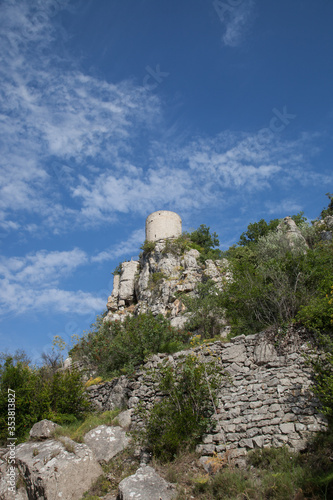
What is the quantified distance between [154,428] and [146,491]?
206 centimetres

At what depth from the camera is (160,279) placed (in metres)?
25.6

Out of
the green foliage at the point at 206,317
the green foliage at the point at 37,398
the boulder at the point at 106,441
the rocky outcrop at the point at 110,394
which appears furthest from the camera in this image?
the green foliage at the point at 206,317

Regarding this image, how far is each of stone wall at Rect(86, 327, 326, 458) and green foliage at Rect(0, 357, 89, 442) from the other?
2387mm

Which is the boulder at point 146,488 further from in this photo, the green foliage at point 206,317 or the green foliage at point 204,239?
the green foliage at point 204,239

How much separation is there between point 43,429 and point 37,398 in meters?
1.60

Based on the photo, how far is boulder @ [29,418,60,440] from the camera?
361 inches

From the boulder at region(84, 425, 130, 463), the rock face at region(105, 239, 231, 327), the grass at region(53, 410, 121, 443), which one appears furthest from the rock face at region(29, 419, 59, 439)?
the rock face at region(105, 239, 231, 327)

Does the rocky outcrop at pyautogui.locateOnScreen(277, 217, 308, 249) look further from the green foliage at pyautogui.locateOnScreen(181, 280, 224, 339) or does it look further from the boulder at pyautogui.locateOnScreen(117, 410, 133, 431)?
the boulder at pyautogui.locateOnScreen(117, 410, 133, 431)

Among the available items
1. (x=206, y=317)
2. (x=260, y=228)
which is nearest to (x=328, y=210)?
(x=260, y=228)

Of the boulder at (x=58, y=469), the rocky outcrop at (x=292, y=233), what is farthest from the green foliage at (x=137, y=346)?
the rocky outcrop at (x=292, y=233)

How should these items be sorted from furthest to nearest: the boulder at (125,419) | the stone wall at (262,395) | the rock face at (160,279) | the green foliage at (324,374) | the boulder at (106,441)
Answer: the rock face at (160,279), the boulder at (125,419), the boulder at (106,441), the stone wall at (262,395), the green foliage at (324,374)

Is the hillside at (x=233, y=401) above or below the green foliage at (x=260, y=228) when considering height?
below

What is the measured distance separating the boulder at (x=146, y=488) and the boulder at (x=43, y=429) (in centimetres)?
357

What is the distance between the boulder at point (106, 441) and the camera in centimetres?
868
